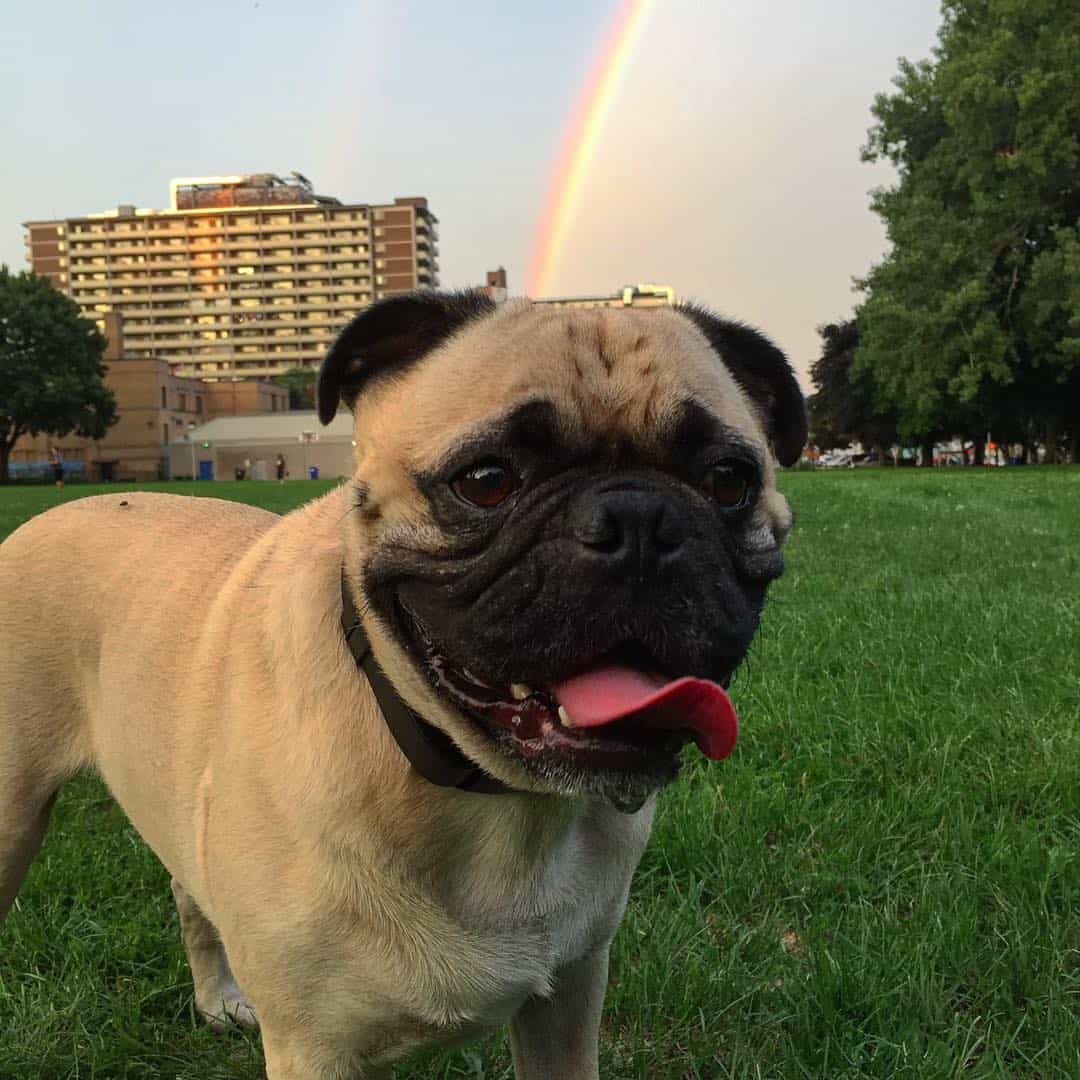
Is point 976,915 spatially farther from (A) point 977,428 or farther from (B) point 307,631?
(A) point 977,428

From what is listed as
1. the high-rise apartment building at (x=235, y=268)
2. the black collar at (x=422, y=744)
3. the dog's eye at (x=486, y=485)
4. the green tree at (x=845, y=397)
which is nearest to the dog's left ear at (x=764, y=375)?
the dog's eye at (x=486, y=485)

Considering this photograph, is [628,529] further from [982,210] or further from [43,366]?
[43,366]

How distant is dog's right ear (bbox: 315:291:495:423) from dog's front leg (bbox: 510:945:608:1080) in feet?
4.74

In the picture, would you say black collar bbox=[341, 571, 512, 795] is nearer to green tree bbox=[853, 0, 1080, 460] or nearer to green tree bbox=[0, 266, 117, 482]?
green tree bbox=[853, 0, 1080, 460]

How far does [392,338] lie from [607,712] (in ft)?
3.53

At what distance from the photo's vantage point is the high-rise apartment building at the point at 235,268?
143250 mm

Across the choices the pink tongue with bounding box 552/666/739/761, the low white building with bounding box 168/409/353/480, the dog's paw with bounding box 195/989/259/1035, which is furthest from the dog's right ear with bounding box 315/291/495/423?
the low white building with bounding box 168/409/353/480

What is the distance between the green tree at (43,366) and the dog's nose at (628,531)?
68.8 m

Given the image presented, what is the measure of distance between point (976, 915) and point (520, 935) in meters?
1.72

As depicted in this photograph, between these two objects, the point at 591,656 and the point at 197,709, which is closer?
the point at 591,656

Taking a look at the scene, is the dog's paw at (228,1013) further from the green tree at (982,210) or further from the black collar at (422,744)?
the green tree at (982,210)

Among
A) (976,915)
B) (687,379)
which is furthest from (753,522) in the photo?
(976,915)

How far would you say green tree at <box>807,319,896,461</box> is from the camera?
61.2 m

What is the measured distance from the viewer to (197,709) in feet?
7.45
